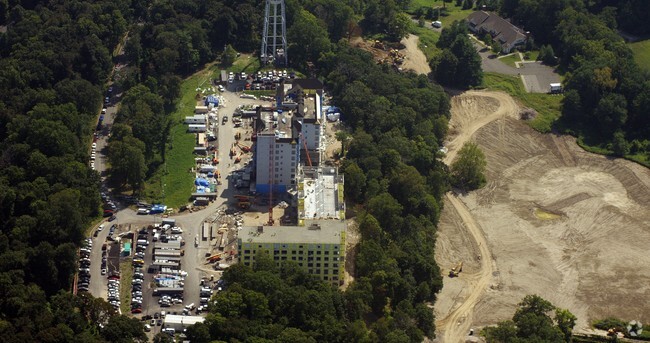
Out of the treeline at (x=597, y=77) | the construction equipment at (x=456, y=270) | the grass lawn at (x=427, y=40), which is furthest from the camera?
the grass lawn at (x=427, y=40)

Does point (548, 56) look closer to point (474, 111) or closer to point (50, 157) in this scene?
point (474, 111)

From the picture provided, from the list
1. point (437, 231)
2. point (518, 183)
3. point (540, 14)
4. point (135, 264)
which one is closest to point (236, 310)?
point (135, 264)

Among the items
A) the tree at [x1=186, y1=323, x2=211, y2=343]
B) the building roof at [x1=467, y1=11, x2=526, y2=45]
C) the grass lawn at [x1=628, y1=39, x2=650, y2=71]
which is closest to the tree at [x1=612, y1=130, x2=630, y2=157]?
the grass lawn at [x1=628, y1=39, x2=650, y2=71]

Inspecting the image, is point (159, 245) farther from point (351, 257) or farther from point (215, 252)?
point (351, 257)

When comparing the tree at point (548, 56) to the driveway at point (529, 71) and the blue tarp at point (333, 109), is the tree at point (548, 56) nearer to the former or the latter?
the driveway at point (529, 71)

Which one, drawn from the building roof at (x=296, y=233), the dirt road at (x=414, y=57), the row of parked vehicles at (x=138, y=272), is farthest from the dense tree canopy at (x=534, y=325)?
the dirt road at (x=414, y=57)

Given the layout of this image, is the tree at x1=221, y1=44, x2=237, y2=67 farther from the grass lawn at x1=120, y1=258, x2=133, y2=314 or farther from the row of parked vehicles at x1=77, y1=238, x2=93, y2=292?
the grass lawn at x1=120, y1=258, x2=133, y2=314
